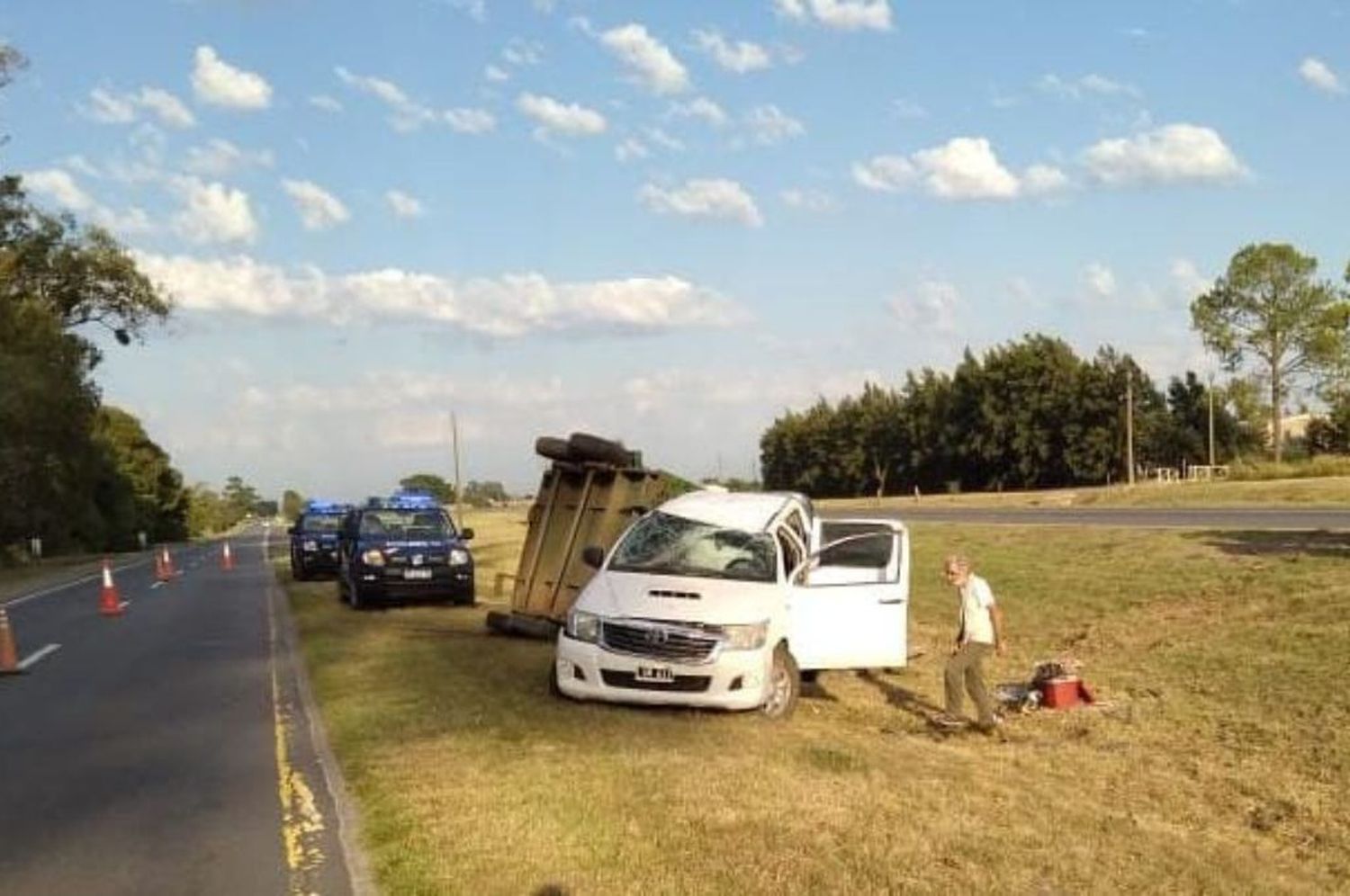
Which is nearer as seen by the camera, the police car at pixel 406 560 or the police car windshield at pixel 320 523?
the police car at pixel 406 560

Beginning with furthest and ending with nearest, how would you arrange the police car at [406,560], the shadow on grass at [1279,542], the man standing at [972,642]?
the police car at [406,560] → the shadow on grass at [1279,542] → the man standing at [972,642]

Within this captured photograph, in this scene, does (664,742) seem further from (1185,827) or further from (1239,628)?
(1239,628)

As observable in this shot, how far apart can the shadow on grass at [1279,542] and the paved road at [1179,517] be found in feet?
4.22

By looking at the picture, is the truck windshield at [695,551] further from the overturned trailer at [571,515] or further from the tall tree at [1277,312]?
the tall tree at [1277,312]

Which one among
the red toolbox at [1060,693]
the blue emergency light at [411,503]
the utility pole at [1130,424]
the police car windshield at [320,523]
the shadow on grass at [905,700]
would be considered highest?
the utility pole at [1130,424]

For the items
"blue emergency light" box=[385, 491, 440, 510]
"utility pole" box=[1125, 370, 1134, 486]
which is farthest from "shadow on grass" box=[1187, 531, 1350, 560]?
"utility pole" box=[1125, 370, 1134, 486]

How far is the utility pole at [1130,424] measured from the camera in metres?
68.8

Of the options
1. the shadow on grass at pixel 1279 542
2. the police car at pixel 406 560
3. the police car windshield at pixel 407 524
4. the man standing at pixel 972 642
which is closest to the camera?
the man standing at pixel 972 642

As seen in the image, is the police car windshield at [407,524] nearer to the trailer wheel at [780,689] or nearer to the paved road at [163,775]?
the paved road at [163,775]

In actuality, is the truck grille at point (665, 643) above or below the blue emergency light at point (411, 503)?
below

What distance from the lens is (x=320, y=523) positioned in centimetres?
3150

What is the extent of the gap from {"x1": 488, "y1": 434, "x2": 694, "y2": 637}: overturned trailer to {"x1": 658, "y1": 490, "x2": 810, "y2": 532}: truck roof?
7.60 feet

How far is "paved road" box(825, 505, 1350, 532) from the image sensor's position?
2683 centimetres

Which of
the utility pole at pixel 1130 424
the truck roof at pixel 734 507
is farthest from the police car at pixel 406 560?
the utility pole at pixel 1130 424
